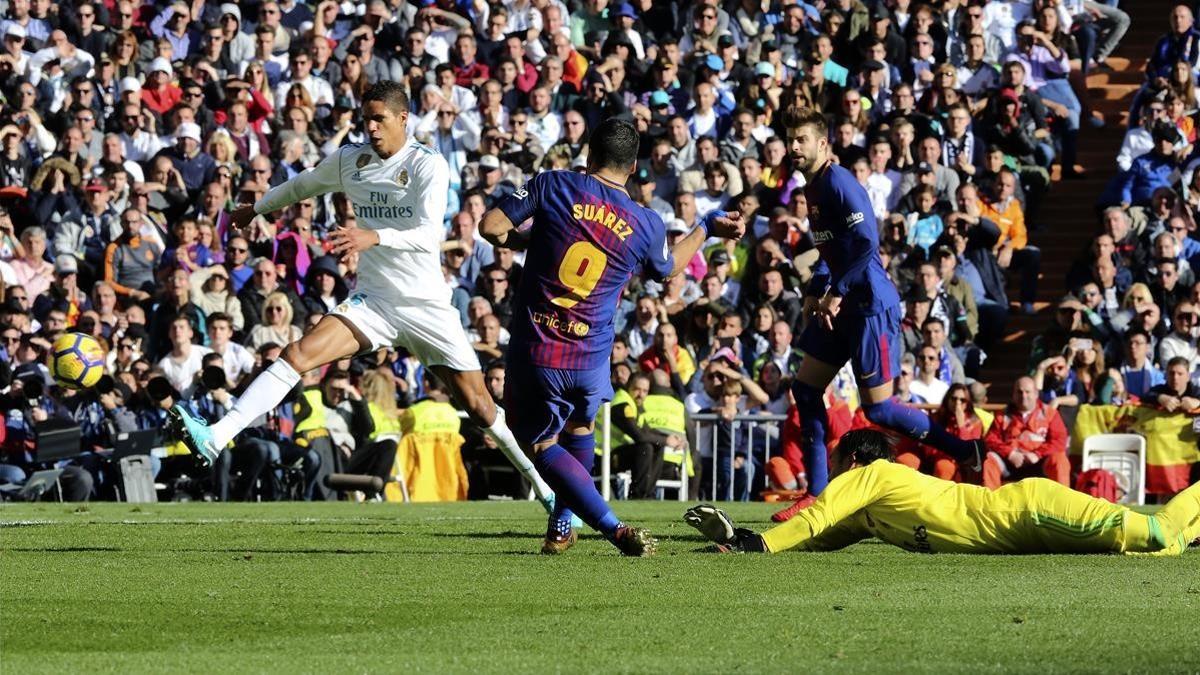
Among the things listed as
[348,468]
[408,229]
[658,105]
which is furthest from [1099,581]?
[658,105]

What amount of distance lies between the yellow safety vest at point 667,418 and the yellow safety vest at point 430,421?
1.78m

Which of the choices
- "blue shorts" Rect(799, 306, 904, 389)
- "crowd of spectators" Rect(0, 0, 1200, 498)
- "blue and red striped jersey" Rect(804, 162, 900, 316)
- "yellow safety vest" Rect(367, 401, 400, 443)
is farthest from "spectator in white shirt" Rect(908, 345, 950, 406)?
"blue and red striped jersey" Rect(804, 162, 900, 316)

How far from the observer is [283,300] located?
21.0 m

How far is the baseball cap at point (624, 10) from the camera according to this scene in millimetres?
26452

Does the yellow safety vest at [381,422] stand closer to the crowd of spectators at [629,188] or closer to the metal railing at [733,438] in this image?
the crowd of spectators at [629,188]

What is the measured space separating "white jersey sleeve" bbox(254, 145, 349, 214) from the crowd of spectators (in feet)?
25.0

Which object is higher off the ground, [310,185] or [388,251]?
[310,185]

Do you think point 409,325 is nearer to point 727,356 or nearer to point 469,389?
point 469,389

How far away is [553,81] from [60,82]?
5723 mm

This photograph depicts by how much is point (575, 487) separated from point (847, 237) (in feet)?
11.5

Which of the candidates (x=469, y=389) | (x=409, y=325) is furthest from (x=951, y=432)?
(x=409, y=325)

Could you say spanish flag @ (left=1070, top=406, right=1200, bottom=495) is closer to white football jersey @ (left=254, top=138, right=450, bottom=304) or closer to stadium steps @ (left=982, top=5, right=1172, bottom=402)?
stadium steps @ (left=982, top=5, right=1172, bottom=402)

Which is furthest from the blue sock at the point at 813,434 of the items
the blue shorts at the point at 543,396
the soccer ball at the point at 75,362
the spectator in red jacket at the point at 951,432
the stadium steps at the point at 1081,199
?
the stadium steps at the point at 1081,199

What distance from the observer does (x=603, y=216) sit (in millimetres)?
10070
